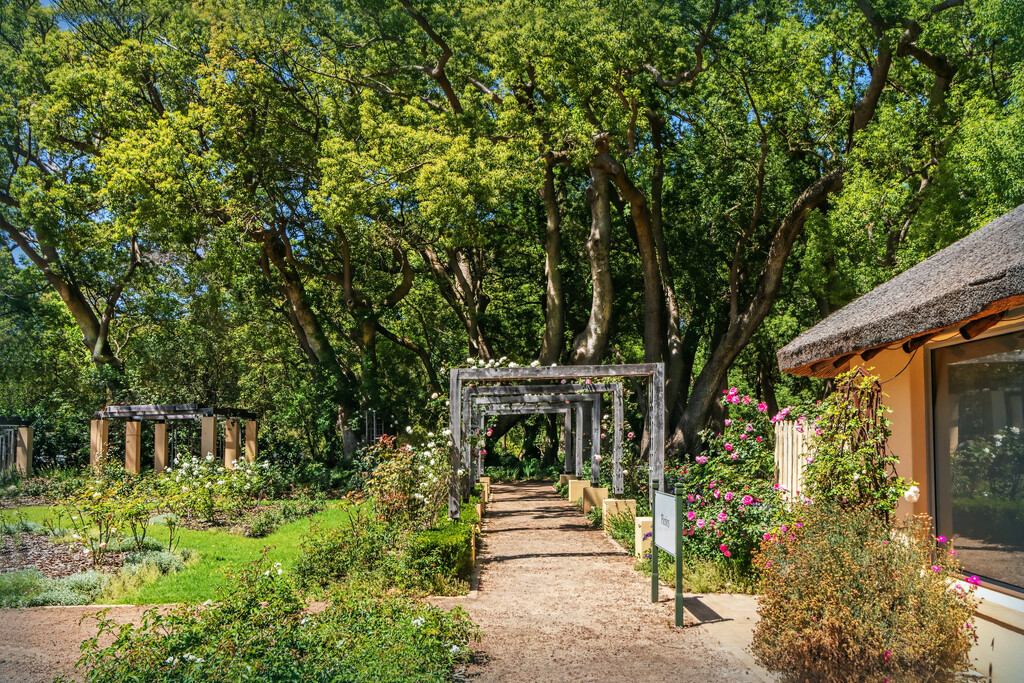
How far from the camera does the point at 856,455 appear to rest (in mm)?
6910

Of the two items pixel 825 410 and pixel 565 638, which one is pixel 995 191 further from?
pixel 565 638

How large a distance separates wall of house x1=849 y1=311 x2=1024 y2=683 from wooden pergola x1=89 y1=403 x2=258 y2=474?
14.6 metres

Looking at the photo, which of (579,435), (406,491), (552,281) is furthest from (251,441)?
(406,491)

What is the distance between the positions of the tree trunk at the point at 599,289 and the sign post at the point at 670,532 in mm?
10250

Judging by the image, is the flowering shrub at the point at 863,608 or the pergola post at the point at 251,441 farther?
the pergola post at the point at 251,441

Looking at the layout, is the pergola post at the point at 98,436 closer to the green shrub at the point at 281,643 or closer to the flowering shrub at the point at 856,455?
the green shrub at the point at 281,643

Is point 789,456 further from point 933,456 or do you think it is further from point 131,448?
point 131,448

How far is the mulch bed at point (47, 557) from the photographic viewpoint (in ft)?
31.4

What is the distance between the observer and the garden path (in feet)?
19.9

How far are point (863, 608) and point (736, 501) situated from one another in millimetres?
3782

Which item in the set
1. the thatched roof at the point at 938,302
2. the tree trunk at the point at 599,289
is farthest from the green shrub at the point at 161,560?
the tree trunk at the point at 599,289

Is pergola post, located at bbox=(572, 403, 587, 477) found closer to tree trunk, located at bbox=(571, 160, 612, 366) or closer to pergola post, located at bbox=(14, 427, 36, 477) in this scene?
tree trunk, located at bbox=(571, 160, 612, 366)

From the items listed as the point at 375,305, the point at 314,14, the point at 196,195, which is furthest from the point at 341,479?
the point at 314,14

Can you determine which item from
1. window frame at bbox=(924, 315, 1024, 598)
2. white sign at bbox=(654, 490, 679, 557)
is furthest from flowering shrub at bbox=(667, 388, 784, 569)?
window frame at bbox=(924, 315, 1024, 598)
